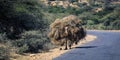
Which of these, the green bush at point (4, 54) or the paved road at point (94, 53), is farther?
the paved road at point (94, 53)

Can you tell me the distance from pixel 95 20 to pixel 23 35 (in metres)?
68.7

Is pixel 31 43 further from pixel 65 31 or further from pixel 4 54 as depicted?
pixel 4 54

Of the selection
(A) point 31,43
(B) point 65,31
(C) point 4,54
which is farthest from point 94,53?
(C) point 4,54

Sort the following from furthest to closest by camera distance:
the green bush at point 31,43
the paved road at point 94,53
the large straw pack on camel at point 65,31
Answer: the large straw pack on camel at point 65,31
the green bush at point 31,43
the paved road at point 94,53

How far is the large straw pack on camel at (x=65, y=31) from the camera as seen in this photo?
96.2 feet

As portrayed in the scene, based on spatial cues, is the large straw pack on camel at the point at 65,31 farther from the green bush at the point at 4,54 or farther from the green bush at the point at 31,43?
the green bush at the point at 4,54

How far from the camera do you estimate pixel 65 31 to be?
29.4 m

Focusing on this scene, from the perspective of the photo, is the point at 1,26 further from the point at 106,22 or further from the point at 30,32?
the point at 106,22

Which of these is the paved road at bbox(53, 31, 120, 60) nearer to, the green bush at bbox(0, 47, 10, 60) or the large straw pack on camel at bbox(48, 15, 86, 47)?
the large straw pack on camel at bbox(48, 15, 86, 47)

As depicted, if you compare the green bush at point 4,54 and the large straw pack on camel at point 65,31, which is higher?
the green bush at point 4,54

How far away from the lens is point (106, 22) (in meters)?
90.4

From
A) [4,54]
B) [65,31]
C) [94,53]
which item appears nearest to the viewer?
[4,54]

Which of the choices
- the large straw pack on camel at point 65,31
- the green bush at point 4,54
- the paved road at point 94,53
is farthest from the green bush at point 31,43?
the green bush at point 4,54

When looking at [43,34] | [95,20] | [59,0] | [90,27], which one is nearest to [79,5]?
[59,0]
